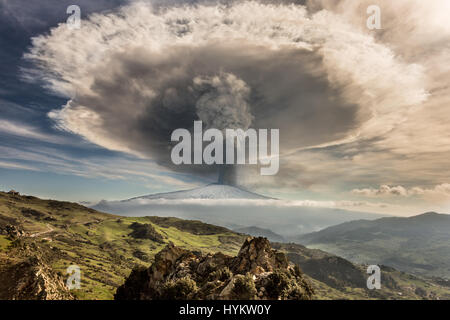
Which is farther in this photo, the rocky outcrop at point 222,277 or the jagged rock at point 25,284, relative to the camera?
the jagged rock at point 25,284

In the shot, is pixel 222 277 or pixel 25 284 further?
pixel 25 284

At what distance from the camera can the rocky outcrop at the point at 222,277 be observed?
1799 inches

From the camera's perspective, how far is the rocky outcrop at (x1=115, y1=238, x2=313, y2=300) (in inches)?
1799

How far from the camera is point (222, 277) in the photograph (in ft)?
184

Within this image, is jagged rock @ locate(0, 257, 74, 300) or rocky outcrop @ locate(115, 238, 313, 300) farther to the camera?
jagged rock @ locate(0, 257, 74, 300)

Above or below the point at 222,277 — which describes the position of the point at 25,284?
below

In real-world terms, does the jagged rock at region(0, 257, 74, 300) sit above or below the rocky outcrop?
below

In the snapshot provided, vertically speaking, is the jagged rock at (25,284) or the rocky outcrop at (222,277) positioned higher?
the rocky outcrop at (222,277)

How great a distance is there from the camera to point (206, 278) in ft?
205
